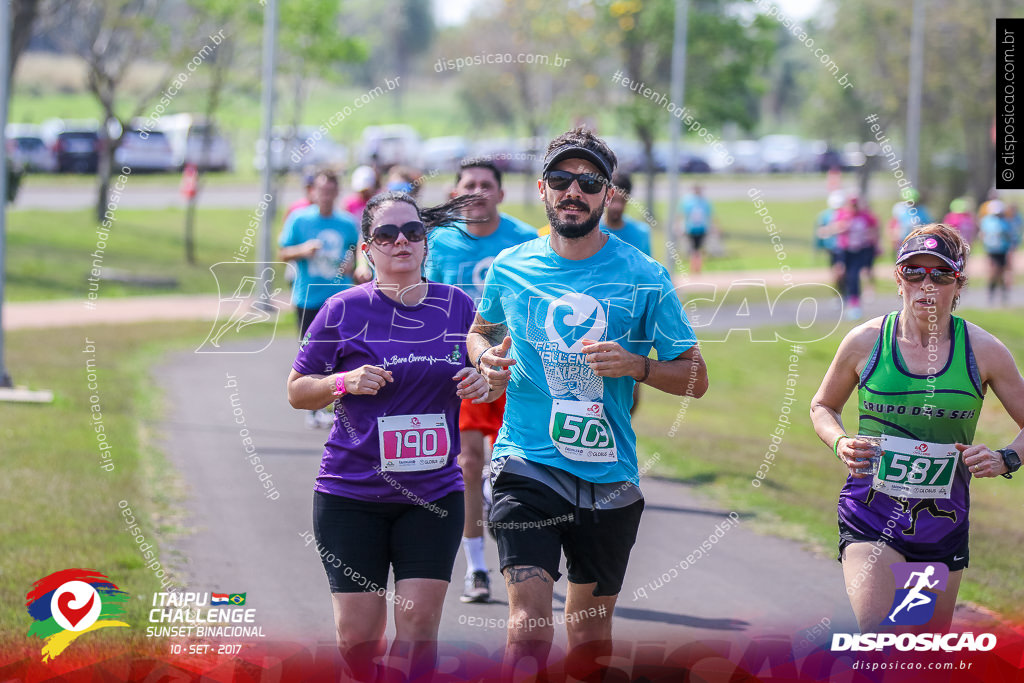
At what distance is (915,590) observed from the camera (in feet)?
14.6

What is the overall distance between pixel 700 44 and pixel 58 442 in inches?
792

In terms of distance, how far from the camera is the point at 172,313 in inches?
754

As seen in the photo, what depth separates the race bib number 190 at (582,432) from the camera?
4.47 metres

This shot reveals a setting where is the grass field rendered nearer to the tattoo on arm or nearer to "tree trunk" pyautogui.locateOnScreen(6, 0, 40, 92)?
"tree trunk" pyautogui.locateOnScreen(6, 0, 40, 92)

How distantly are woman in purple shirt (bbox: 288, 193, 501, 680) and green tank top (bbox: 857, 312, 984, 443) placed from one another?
1.38 meters

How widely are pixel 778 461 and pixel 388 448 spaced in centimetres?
698

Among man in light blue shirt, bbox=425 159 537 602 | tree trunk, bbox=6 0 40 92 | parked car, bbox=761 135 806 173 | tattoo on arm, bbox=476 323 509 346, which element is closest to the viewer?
tattoo on arm, bbox=476 323 509 346

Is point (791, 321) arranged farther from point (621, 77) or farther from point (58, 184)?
point (58, 184)

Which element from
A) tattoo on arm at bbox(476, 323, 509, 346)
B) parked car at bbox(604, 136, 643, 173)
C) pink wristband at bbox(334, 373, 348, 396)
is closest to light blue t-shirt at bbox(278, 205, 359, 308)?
tattoo on arm at bbox(476, 323, 509, 346)

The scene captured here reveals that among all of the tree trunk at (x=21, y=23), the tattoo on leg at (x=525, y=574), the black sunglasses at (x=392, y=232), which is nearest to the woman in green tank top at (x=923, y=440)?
the tattoo on leg at (x=525, y=574)

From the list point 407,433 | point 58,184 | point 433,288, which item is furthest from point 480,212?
point 58,184

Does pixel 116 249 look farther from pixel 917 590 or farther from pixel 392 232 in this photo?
pixel 917 590

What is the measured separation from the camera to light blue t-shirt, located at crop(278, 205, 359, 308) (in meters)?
10.4

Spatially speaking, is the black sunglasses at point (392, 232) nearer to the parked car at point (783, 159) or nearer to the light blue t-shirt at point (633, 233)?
the light blue t-shirt at point (633, 233)
